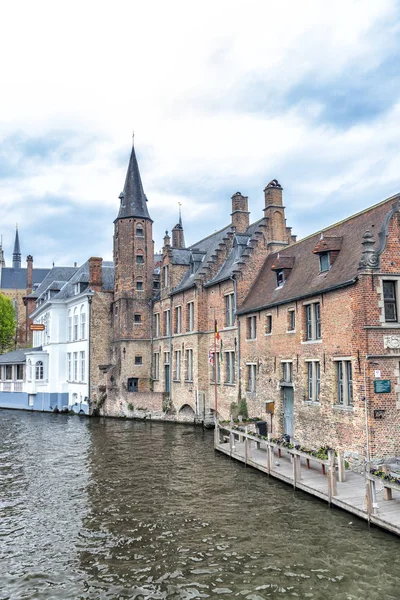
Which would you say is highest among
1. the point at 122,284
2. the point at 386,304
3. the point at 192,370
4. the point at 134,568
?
the point at 122,284

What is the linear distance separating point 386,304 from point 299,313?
15.7 feet

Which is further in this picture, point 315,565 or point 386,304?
point 386,304

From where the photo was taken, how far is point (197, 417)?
32562 mm

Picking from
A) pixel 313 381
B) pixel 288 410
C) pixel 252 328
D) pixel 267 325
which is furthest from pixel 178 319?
pixel 313 381

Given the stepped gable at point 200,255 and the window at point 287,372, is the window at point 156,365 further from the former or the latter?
the window at point 287,372

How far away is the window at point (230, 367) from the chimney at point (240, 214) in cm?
954

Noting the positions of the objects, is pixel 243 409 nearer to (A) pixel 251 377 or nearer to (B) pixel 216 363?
(A) pixel 251 377

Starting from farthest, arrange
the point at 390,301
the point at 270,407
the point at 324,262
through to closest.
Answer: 1. the point at 270,407
2. the point at 324,262
3. the point at 390,301

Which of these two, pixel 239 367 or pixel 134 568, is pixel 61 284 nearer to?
pixel 239 367

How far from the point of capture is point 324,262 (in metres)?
21.3

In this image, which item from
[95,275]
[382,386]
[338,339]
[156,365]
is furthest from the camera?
[95,275]

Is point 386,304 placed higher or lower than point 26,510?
higher

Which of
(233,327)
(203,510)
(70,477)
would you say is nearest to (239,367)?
(233,327)

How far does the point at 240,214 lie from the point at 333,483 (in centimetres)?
2359
